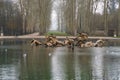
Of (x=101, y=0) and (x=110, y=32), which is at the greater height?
(x=101, y=0)

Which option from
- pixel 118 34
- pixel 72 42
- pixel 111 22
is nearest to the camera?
pixel 72 42

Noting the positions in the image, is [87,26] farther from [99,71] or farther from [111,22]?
[99,71]

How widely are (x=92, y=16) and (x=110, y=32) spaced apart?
4.64 m

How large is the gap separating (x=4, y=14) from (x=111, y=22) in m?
23.6

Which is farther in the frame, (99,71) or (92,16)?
(92,16)

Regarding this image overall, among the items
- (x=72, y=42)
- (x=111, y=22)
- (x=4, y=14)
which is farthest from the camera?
(x=111, y=22)

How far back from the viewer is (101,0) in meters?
69.3

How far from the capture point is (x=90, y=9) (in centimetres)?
7038

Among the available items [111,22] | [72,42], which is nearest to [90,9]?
[111,22]

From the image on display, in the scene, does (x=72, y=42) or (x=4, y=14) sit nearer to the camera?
(x=72, y=42)

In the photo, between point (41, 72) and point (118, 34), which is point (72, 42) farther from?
point (118, 34)

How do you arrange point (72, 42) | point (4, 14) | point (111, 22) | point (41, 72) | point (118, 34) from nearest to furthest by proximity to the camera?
point (41, 72)
point (72, 42)
point (118, 34)
point (4, 14)
point (111, 22)

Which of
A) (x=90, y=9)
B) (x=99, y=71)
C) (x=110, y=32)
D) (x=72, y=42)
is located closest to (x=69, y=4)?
(x=90, y=9)

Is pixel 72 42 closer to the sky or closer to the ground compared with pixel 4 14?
closer to the ground
